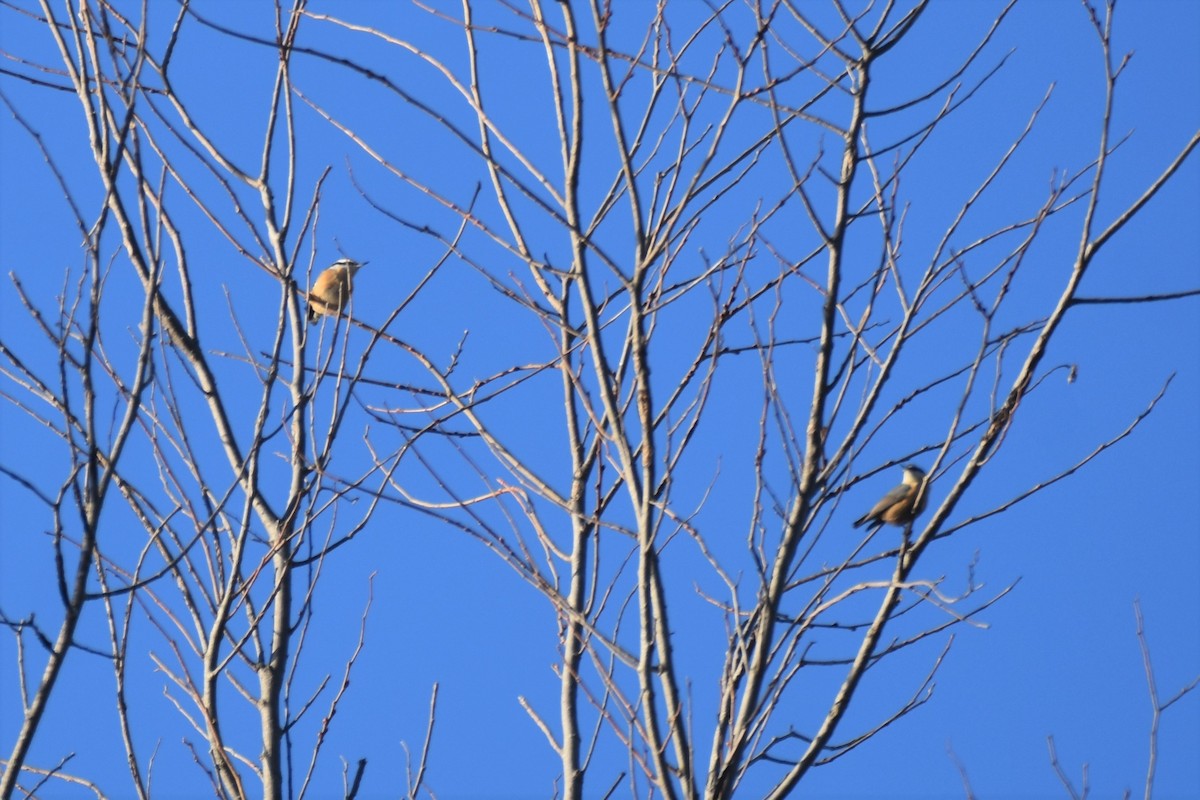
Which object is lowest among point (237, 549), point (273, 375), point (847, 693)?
point (847, 693)

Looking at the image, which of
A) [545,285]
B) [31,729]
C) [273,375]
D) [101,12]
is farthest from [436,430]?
[31,729]

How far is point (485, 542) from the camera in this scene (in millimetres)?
2613

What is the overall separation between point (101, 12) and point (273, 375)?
0.70m

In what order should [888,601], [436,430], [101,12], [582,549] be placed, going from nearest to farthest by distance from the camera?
1. [888,601]
2. [101,12]
3. [582,549]
4. [436,430]

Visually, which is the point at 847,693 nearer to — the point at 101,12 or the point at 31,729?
the point at 31,729

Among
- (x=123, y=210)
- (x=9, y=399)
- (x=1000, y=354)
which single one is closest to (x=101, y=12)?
(x=123, y=210)

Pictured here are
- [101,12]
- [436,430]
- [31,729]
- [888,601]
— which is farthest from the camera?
[436,430]

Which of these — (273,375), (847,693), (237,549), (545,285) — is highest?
(545,285)

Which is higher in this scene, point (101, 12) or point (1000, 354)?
point (101, 12)

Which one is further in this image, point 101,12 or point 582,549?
point 582,549

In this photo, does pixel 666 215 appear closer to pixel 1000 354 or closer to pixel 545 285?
pixel 545 285

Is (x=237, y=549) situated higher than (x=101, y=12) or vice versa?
(x=101, y=12)

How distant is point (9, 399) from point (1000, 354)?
199 centimetres

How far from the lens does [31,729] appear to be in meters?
1.89
